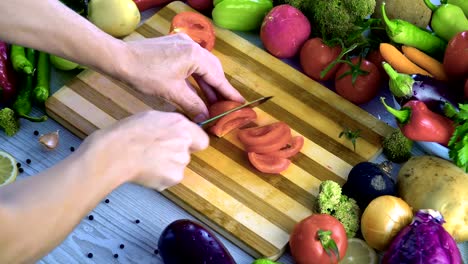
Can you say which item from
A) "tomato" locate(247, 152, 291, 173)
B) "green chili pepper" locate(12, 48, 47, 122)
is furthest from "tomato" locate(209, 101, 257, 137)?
"green chili pepper" locate(12, 48, 47, 122)

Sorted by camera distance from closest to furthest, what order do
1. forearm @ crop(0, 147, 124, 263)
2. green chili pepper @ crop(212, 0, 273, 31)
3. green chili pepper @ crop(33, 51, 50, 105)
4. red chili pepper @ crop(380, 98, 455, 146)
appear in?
1. forearm @ crop(0, 147, 124, 263)
2. red chili pepper @ crop(380, 98, 455, 146)
3. green chili pepper @ crop(33, 51, 50, 105)
4. green chili pepper @ crop(212, 0, 273, 31)

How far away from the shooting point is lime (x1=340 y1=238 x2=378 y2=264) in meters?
1.72

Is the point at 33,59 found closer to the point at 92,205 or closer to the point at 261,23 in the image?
the point at 261,23

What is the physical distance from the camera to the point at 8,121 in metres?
1.93

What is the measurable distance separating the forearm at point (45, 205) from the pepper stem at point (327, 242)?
568 mm

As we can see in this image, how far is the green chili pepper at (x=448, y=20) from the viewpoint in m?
2.02

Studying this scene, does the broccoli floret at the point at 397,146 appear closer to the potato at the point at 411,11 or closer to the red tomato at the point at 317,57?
the red tomato at the point at 317,57

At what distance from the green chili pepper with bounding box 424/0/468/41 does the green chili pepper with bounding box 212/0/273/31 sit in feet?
1.75

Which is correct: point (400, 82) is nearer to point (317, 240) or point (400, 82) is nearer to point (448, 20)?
point (448, 20)

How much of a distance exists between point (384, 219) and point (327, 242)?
18 centimetres

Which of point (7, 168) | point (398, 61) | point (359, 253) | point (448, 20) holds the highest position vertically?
point (448, 20)

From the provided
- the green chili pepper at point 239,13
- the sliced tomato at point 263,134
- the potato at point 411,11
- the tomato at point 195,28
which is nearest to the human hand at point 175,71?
the sliced tomato at point 263,134

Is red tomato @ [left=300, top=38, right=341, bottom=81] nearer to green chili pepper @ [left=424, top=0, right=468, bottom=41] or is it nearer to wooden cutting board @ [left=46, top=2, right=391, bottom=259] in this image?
wooden cutting board @ [left=46, top=2, right=391, bottom=259]

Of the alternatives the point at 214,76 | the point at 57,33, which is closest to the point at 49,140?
the point at 57,33
